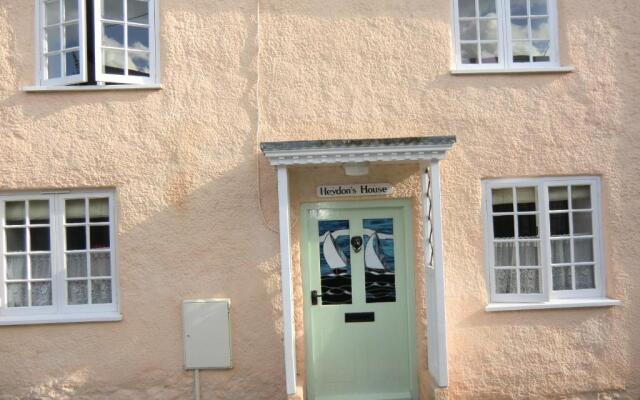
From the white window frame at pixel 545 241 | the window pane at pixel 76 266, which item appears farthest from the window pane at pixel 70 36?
the white window frame at pixel 545 241

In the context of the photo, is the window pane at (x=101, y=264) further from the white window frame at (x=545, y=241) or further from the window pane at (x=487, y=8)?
the window pane at (x=487, y=8)

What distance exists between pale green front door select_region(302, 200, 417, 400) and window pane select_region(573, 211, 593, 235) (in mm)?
2120

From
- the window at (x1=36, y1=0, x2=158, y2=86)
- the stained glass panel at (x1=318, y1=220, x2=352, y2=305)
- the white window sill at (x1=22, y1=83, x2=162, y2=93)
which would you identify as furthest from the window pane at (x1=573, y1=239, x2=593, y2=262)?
the window at (x1=36, y1=0, x2=158, y2=86)

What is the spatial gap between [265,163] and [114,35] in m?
2.48

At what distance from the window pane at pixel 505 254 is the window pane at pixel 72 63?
5668 millimetres

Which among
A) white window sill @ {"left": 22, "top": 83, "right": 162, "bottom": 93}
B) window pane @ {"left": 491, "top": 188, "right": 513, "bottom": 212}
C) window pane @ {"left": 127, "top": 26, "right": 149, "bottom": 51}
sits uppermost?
window pane @ {"left": 127, "top": 26, "right": 149, "bottom": 51}

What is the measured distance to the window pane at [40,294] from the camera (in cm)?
→ 843

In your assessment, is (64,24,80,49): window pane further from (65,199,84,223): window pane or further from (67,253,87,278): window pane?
(67,253,87,278): window pane

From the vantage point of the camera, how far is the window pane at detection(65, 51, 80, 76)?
8.54 meters

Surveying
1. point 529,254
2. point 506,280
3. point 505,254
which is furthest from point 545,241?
point 506,280

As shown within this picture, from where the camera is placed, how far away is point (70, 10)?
28.2 feet

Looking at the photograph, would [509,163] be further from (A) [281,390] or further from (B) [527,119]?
(A) [281,390]

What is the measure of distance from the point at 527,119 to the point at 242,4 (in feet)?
12.6

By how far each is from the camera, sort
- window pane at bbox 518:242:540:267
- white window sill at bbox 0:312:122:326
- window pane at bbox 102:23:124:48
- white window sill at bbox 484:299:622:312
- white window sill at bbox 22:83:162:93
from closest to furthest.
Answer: white window sill at bbox 0:312:122:326, white window sill at bbox 22:83:162:93, white window sill at bbox 484:299:622:312, window pane at bbox 102:23:124:48, window pane at bbox 518:242:540:267
